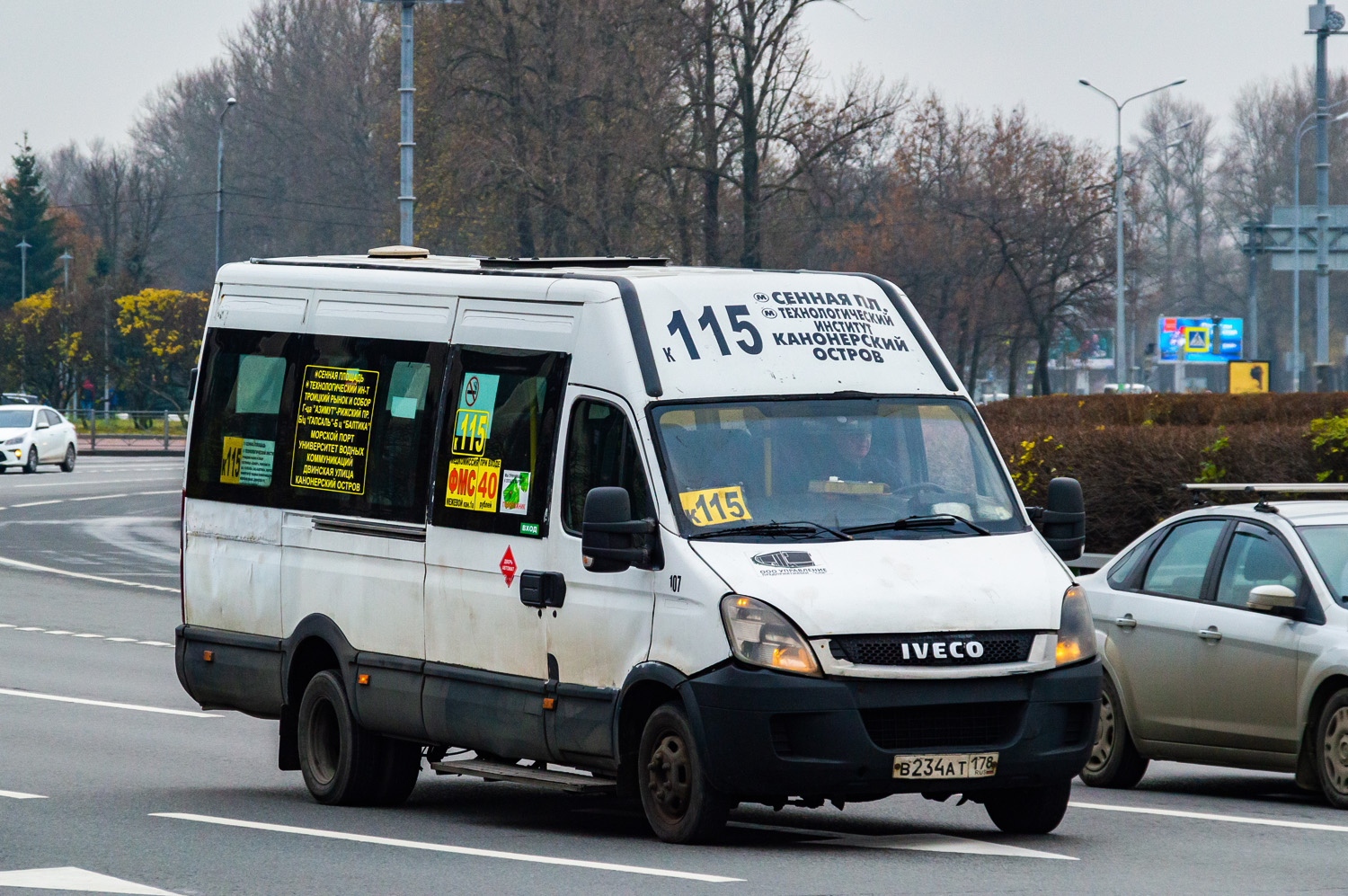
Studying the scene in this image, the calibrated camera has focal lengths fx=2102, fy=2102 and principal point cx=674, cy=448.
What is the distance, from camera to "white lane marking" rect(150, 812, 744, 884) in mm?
7586

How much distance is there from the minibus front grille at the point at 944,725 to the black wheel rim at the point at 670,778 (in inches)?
30.1

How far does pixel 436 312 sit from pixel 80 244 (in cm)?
10626

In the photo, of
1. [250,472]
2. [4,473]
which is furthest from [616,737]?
[4,473]

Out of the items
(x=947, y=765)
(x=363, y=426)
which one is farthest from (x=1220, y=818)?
(x=363, y=426)

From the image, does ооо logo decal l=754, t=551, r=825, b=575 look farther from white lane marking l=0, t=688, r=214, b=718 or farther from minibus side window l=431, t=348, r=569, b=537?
white lane marking l=0, t=688, r=214, b=718

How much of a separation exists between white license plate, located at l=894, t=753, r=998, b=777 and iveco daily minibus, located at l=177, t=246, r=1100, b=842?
1 cm

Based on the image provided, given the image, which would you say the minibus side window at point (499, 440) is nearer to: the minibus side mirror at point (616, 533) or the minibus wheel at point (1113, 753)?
the minibus side mirror at point (616, 533)

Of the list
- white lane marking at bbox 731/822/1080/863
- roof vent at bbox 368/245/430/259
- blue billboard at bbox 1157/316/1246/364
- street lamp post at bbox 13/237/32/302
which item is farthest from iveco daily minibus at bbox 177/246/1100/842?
street lamp post at bbox 13/237/32/302

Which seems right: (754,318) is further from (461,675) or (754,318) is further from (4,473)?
(4,473)

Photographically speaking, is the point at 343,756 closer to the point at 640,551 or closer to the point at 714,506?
the point at 640,551

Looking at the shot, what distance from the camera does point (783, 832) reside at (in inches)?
358

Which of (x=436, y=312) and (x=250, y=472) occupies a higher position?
(x=436, y=312)

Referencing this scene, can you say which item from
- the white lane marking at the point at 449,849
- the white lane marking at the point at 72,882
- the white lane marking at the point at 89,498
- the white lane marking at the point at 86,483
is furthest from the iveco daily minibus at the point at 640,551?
the white lane marking at the point at 86,483

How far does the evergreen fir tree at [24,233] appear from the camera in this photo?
10344cm
